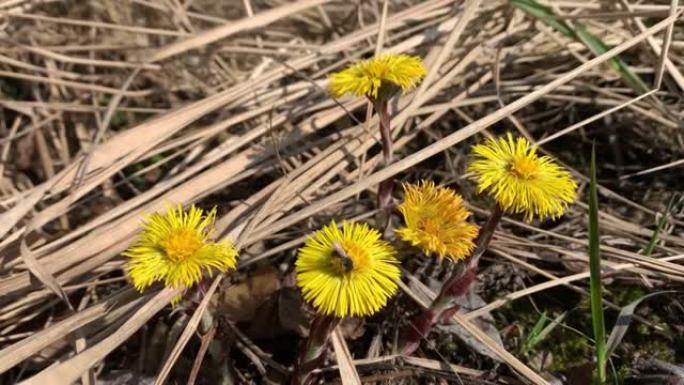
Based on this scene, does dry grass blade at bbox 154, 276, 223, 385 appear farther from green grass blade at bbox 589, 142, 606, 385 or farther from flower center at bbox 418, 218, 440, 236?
green grass blade at bbox 589, 142, 606, 385

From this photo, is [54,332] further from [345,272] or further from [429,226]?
[429,226]

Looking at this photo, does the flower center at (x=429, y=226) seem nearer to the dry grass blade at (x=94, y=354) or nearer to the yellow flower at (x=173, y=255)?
the yellow flower at (x=173, y=255)

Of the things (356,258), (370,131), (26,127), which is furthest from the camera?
(26,127)

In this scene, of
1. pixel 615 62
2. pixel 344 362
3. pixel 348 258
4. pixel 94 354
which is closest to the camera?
pixel 348 258

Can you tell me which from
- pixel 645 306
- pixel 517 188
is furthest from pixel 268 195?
pixel 645 306

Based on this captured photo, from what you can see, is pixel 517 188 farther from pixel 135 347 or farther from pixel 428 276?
pixel 135 347

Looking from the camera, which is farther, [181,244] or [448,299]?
[448,299]

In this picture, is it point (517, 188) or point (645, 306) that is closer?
point (517, 188)

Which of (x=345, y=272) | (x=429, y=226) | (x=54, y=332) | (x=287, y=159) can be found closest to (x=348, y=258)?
(x=345, y=272)
